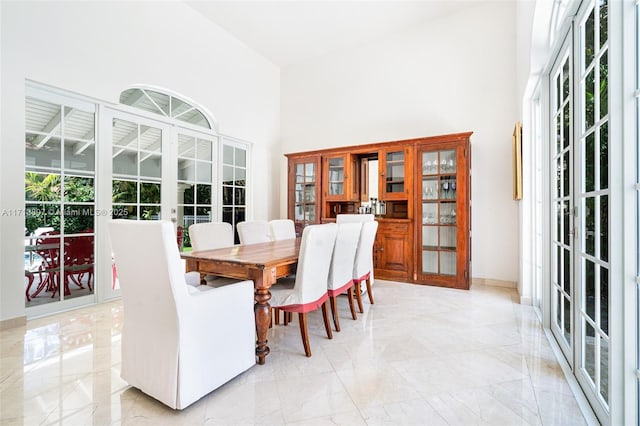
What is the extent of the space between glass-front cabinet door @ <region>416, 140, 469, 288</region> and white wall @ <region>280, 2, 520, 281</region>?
0.41 m

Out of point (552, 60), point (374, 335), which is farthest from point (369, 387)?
point (552, 60)

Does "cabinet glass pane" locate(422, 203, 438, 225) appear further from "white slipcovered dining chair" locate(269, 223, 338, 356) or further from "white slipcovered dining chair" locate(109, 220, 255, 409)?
"white slipcovered dining chair" locate(109, 220, 255, 409)

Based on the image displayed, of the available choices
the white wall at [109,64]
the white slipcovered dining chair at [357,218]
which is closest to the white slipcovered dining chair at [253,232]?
the white slipcovered dining chair at [357,218]

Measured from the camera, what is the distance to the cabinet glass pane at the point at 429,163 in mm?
4117

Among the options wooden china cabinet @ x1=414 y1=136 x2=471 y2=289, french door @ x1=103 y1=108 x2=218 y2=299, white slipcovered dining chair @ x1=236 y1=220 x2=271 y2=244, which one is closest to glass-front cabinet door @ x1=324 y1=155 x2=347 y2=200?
wooden china cabinet @ x1=414 y1=136 x2=471 y2=289

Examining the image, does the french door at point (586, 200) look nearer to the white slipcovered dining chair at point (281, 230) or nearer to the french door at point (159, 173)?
the white slipcovered dining chair at point (281, 230)

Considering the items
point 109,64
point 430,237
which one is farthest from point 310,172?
point 109,64

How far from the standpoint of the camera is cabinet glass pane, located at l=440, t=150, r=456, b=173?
400 cm

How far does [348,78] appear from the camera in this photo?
531 centimetres

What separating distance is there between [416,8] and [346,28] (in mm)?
1044

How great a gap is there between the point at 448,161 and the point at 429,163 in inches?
9.3

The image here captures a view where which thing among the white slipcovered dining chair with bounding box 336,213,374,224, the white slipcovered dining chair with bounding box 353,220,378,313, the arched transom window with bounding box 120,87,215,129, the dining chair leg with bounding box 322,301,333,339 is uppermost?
the arched transom window with bounding box 120,87,215,129

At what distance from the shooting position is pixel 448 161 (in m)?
4.04

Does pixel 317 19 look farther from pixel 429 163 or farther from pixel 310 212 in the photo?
pixel 310 212
